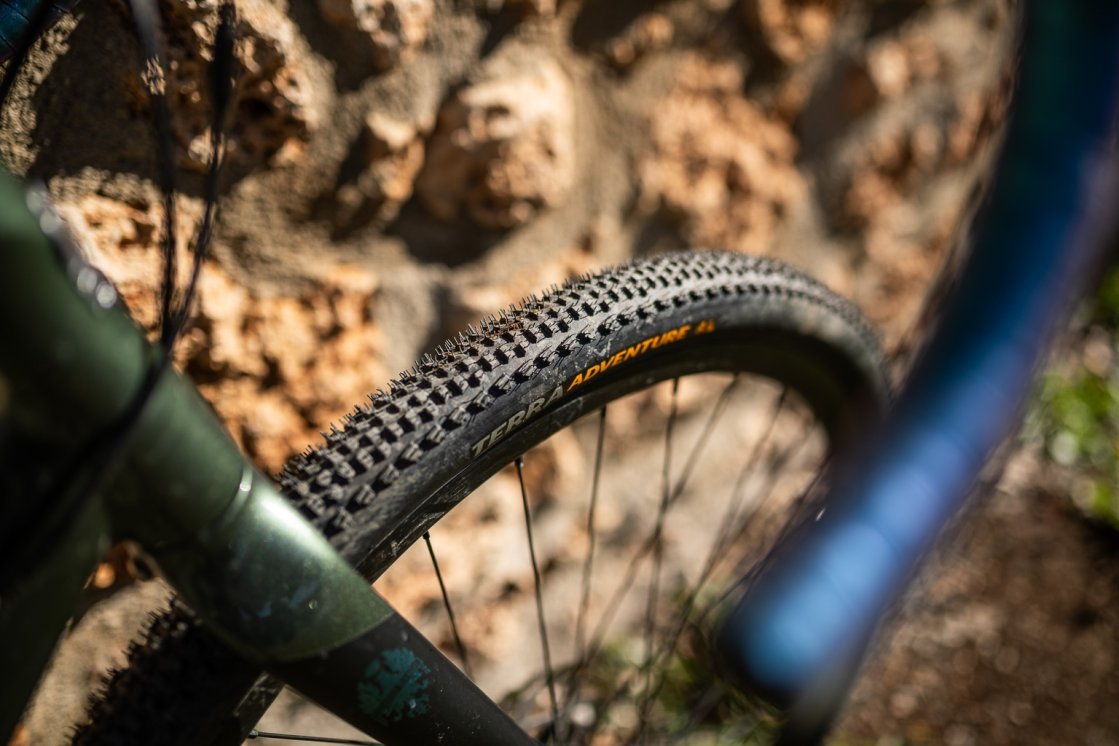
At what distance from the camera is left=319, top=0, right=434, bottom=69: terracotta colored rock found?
776 millimetres

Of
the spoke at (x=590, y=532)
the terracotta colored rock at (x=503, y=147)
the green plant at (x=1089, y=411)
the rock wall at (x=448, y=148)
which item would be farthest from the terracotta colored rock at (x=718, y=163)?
the green plant at (x=1089, y=411)

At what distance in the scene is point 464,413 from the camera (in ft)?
1.98

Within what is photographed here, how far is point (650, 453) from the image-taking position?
1336mm

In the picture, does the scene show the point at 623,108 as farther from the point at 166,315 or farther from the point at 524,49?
the point at 166,315

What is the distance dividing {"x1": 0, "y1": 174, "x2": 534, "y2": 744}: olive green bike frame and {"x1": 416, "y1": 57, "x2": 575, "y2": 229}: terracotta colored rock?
20.6 inches

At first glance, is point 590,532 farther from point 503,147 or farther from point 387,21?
point 387,21

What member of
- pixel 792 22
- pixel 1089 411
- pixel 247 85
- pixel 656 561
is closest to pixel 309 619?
pixel 247 85

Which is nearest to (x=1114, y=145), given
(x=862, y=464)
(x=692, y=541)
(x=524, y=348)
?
(x=862, y=464)

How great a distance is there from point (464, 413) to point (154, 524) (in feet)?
0.71

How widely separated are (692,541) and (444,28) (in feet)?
3.20

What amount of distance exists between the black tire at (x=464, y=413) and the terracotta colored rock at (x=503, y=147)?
29 centimetres

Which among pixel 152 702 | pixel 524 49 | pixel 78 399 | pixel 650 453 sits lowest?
pixel 650 453

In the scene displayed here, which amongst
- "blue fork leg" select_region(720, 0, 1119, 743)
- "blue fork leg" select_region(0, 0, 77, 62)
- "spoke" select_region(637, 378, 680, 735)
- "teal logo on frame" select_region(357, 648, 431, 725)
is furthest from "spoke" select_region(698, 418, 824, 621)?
"blue fork leg" select_region(0, 0, 77, 62)

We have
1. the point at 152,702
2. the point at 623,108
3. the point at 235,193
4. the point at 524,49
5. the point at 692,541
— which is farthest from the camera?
the point at 692,541
